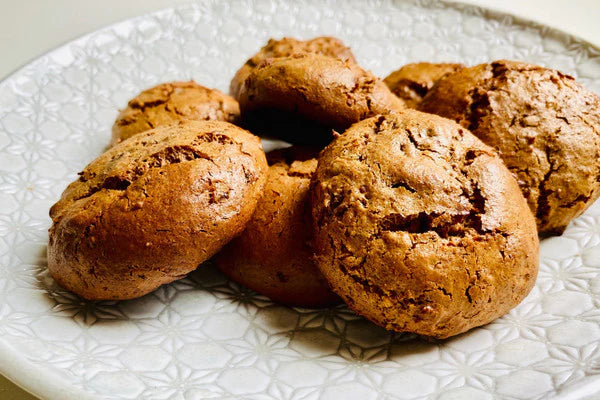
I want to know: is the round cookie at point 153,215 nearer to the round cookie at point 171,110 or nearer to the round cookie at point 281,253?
the round cookie at point 281,253

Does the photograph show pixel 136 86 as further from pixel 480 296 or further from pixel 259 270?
pixel 480 296

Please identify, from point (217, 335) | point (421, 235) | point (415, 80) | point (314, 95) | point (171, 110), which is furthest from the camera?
point (415, 80)

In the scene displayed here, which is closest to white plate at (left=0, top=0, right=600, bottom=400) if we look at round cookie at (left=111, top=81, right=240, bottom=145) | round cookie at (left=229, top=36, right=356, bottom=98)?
round cookie at (left=111, top=81, right=240, bottom=145)

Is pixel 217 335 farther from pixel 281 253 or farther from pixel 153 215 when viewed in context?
pixel 153 215

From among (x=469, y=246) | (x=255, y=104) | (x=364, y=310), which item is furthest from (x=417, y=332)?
(x=255, y=104)

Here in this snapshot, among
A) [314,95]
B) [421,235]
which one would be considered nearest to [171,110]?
[314,95]

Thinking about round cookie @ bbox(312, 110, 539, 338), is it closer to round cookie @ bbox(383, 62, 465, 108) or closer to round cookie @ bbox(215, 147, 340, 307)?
round cookie @ bbox(215, 147, 340, 307)
